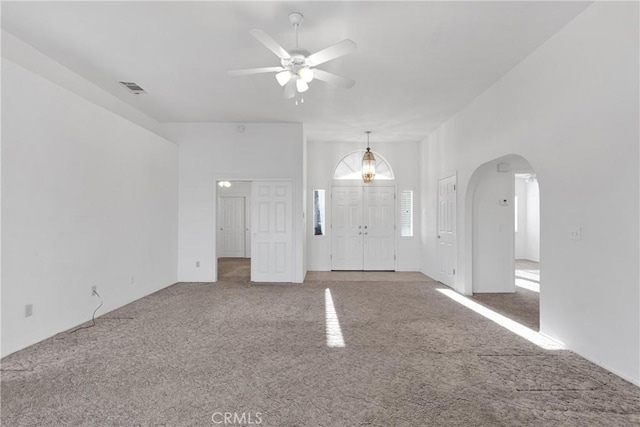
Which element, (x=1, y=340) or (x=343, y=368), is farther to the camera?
(x=1, y=340)

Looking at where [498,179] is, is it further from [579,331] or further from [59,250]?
[59,250]

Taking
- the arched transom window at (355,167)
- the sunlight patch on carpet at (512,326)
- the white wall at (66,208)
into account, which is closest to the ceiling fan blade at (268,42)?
the white wall at (66,208)

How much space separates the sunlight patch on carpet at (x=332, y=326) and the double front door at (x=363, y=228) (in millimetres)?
2865

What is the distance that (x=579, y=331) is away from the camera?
2975mm

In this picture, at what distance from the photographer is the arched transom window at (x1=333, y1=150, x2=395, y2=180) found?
7.98 metres

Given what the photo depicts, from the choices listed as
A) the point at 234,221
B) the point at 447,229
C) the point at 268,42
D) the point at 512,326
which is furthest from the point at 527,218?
the point at 268,42

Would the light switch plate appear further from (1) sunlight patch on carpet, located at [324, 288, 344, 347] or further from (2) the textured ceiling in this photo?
(1) sunlight patch on carpet, located at [324, 288, 344, 347]

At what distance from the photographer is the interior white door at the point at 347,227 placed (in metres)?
7.91

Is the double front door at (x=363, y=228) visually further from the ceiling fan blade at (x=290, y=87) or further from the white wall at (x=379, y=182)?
the ceiling fan blade at (x=290, y=87)

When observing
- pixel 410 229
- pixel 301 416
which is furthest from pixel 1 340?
pixel 410 229

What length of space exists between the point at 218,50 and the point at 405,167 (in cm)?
548

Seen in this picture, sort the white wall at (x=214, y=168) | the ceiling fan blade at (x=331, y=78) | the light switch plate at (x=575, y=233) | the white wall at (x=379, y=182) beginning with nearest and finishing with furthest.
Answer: the light switch plate at (x=575, y=233), the ceiling fan blade at (x=331, y=78), the white wall at (x=214, y=168), the white wall at (x=379, y=182)

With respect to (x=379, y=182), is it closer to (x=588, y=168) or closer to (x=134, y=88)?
(x=588, y=168)

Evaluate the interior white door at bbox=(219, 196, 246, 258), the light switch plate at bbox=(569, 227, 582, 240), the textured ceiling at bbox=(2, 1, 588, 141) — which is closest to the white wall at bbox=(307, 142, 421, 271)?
the textured ceiling at bbox=(2, 1, 588, 141)
